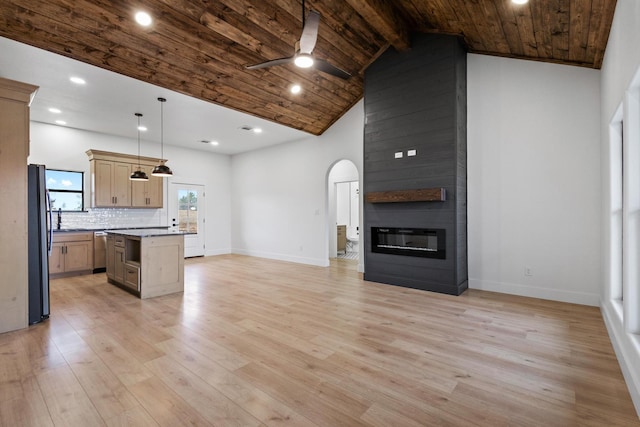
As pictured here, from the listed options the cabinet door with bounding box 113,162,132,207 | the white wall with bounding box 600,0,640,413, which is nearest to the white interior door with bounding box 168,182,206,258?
the cabinet door with bounding box 113,162,132,207

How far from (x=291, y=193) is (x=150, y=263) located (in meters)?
4.03

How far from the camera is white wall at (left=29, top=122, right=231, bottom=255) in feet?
20.8

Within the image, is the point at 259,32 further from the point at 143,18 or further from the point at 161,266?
the point at 161,266


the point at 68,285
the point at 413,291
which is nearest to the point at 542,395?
the point at 413,291

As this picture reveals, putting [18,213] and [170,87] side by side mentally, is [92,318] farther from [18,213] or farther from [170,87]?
[170,87]

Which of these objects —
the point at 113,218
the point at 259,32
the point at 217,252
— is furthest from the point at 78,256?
the point at 259,32

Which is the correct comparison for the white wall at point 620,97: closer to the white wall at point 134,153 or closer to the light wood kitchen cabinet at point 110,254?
the light wood kitchen cabinet at point 110,254

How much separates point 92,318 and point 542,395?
443cm

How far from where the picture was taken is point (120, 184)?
6941 millimetres

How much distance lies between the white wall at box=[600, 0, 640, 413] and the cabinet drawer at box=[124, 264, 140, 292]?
5.28 m

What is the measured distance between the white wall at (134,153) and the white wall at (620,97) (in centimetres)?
852

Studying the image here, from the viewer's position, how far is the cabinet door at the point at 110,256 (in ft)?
17.3

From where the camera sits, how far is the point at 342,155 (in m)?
6.81

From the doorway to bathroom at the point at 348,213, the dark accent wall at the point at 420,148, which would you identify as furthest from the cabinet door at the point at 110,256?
the doorway to bathroom at the point at 348,213
